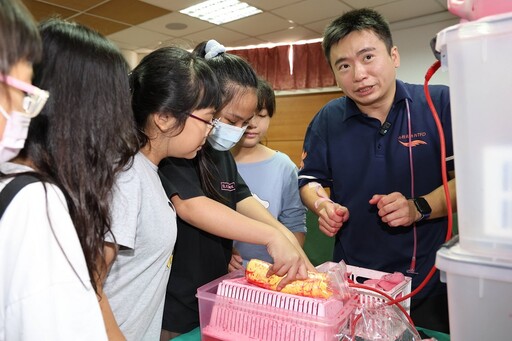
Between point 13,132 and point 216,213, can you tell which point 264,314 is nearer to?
point 216,213

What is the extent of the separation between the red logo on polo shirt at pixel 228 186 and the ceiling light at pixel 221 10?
3052 millimetres

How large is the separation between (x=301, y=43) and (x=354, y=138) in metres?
3.99

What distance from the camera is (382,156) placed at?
4.62 ft

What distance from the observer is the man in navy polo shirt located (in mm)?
1312

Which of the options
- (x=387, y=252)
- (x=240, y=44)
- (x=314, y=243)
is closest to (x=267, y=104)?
(x=387, y=252)

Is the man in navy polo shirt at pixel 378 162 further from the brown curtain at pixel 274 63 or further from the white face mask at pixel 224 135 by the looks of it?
the brown curtain at pixel 274 63

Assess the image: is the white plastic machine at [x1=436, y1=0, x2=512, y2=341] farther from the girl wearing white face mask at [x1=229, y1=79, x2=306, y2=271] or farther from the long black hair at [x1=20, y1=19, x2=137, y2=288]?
the girl wearing white face mask at [x1=229, y1=79, x2=306, y2=271]

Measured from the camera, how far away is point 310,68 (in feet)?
17.1

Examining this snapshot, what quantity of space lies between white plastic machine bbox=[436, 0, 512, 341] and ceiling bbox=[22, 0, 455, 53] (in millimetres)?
3430

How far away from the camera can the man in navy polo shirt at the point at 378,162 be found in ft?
4.30

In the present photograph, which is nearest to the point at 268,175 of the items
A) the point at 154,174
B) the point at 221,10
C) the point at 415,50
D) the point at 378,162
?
the point at 378,162

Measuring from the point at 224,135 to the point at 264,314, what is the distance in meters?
0.59

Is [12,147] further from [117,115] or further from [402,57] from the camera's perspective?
[402,57]

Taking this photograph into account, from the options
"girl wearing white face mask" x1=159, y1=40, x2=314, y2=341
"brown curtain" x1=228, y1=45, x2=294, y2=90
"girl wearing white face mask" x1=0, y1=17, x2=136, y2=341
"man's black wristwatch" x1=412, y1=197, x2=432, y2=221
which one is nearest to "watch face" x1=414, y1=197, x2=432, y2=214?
"man's black wristwatch" x1=412, y1=197, x2=432, y2=221
